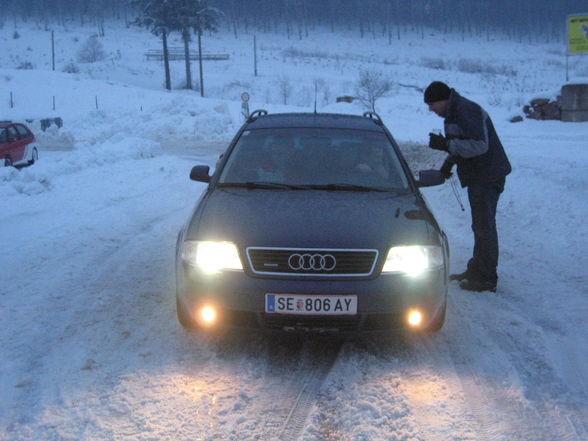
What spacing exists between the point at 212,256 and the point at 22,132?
46.1 feet

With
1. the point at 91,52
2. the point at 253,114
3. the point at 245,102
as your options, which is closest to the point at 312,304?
the point at 253,114

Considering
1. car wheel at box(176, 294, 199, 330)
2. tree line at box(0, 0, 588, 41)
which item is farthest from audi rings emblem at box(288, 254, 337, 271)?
tree line at box(0, 0, 588, 41)

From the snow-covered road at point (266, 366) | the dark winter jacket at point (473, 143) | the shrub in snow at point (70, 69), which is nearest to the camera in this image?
the snow-covered road at point (266, 366)

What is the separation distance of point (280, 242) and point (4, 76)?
44609 mm

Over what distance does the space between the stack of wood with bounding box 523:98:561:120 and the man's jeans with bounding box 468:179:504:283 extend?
16739 mm

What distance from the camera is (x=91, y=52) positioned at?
79938mm

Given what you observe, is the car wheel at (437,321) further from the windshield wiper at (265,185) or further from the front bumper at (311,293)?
the windshield wiper at (265,185)

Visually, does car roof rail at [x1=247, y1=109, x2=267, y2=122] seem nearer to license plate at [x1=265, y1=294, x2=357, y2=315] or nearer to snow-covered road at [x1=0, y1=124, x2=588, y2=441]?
snow-covered road at [x1=0, y1=124, x2=588, y2=441]

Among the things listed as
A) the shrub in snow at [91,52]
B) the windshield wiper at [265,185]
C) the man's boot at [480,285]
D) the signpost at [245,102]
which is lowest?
the man's boot at [480,285]

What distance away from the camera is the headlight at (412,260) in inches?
135

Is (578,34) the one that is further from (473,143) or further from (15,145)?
(15,145)

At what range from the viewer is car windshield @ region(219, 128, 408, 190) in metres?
4.44

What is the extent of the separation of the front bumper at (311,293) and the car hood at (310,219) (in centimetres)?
22

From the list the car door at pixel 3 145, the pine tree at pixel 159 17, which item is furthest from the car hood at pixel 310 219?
the pine tree at pixel 159 17
